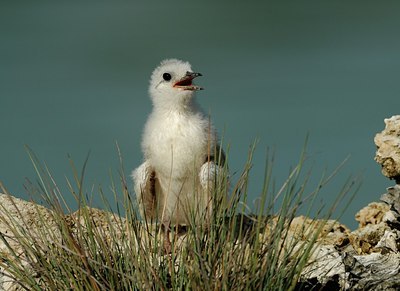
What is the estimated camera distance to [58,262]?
7.11 meters

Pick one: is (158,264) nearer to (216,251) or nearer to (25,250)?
(216,251)

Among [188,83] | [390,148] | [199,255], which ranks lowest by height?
[199,255]

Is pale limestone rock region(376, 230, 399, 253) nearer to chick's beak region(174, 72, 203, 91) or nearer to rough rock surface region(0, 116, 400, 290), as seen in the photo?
rough rock surface region(0, 116, 400, 290)

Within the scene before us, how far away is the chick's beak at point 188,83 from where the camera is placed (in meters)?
10.1

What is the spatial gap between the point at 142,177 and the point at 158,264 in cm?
329

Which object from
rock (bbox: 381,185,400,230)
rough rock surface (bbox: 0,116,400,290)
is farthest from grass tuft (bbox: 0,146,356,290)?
rock (bbox: 381,185,400,230)

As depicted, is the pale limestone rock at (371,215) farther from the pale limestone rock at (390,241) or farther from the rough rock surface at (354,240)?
the pale limestone rock at (390,241)

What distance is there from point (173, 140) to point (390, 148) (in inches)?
112

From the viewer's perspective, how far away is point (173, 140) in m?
9.99

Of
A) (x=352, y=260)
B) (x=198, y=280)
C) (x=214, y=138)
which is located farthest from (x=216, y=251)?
(x=214, y=138)

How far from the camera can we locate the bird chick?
990 cm

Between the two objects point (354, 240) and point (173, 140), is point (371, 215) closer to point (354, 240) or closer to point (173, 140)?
point (354, 240)

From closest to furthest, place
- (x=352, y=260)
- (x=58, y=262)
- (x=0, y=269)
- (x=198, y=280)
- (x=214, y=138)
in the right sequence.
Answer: (x=198, y=280) < (x=58, y=262) < (x=352, y=260) < (x=0, y=269) < (x=214, y=138)

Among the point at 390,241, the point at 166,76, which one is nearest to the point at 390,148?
the point at 390,241
